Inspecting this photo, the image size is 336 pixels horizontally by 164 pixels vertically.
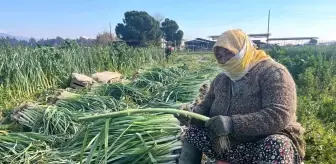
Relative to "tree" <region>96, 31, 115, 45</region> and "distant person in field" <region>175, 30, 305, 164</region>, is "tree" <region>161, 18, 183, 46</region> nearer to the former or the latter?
"tree" <region>96, 31, 115, 45</region>

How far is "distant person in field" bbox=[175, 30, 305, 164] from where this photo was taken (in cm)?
201

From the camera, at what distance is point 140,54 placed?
1452cm

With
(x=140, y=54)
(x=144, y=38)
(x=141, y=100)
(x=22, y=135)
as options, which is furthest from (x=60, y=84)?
(x=144, y=38)

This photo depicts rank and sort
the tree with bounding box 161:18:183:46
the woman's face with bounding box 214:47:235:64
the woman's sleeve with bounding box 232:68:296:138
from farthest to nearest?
the tree with bounding box 161:18:183:46
the woman's face with bounding box 214:47:235:64
the woman's sleeve with bounding box 232:68:296:138

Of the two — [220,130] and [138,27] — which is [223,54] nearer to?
[220,130]

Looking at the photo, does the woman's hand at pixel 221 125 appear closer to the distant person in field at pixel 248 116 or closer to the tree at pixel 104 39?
the distant person in field at pixel 248 116

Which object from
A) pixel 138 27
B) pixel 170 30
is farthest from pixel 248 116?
pixel 170 30

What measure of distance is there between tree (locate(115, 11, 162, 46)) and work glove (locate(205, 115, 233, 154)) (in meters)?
44.4

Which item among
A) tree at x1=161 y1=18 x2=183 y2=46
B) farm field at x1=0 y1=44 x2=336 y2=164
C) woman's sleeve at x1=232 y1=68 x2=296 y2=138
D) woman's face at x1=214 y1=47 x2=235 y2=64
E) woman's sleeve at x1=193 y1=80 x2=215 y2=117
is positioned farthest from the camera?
tree at x1=161 y1=18 x2=183 y2=46

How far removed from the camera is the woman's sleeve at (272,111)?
6.57 ft

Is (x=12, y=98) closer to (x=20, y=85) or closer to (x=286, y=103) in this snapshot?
(x=20, y=85)

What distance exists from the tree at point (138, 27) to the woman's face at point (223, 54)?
4435 cm

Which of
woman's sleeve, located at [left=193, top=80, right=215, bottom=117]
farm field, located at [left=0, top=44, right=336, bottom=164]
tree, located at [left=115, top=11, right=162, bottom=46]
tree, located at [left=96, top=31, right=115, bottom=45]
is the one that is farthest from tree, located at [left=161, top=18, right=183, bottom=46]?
woman's sleeve, located at [left=193, top=80, right=215, bottom=117]

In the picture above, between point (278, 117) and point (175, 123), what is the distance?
97 cm
